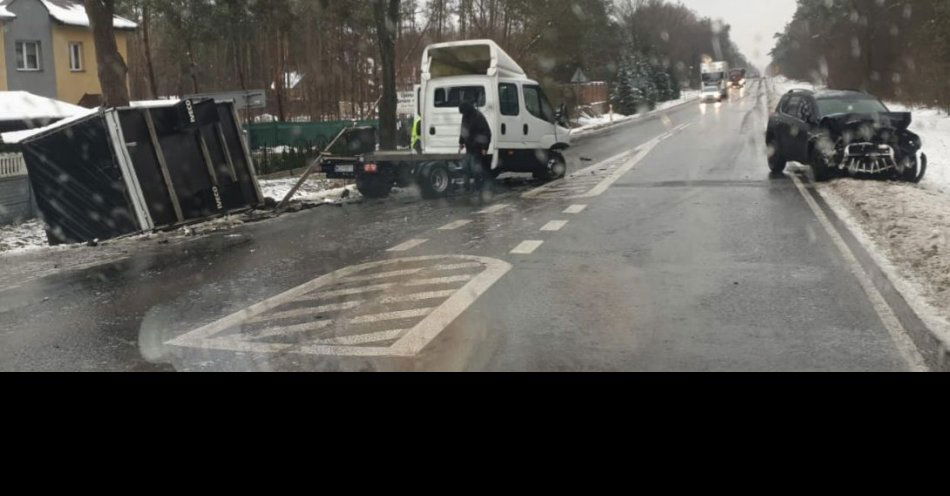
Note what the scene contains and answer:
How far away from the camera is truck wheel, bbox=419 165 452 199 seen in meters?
16.0

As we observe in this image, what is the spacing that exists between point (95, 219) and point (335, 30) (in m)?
32.1

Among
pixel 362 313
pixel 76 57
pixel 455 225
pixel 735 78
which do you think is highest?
pixel 735 78

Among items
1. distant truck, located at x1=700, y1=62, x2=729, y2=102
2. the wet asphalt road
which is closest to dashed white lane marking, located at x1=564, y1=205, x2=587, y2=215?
the wet asphalt road

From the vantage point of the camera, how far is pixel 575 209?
44.4 feet

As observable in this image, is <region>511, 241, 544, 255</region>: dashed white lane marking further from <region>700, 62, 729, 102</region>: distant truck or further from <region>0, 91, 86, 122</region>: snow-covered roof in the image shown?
<region>700, 62, 729, 102</region>: distant truck

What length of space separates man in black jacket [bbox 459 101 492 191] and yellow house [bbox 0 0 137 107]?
30.3 m

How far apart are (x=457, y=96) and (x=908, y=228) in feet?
30.3

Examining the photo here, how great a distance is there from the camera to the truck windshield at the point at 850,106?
1603 cm

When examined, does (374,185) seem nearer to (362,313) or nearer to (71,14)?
(362,313)

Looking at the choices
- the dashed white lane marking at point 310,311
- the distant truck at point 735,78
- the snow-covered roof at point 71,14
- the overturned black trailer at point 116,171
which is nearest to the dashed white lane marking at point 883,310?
the dashed white lane marking at point 310,311

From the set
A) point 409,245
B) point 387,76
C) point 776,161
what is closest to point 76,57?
point 387,76

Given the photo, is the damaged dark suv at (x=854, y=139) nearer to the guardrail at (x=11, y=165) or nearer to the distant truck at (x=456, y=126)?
the distant truck at (x=456, y=126)

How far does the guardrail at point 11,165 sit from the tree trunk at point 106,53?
15.9 ft
